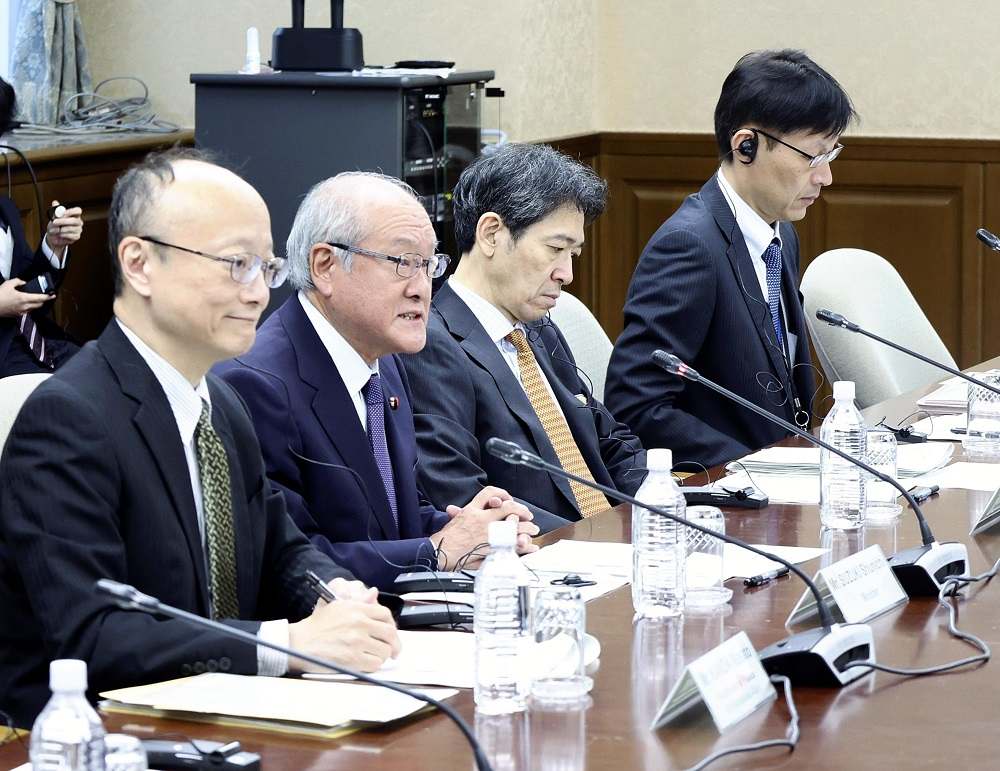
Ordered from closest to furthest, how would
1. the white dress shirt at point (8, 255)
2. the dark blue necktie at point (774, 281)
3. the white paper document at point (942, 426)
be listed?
the white paper document at point (942, 426), the dark blue necktie at point (774, 281), the white dress shirt at point (8, 255)

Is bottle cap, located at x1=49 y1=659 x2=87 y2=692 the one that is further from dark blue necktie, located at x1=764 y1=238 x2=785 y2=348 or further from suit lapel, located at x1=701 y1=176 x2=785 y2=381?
dark blue necktie, located at x1=764 y1=238 x2=785 y2=348

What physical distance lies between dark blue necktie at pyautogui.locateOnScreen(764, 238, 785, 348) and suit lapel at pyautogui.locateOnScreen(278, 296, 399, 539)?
1.57m

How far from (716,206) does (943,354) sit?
3.41ft

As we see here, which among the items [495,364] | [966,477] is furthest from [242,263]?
[966,477]

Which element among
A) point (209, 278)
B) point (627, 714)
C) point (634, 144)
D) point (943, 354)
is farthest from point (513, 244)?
point (634, 144)

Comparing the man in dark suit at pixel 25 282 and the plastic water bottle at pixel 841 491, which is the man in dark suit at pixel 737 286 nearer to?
the plastic water bottle at pixel 841 491

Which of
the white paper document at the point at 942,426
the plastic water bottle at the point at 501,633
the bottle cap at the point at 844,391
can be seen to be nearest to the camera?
the plastic water bottle at the point at 501,633

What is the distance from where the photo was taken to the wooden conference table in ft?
5.20

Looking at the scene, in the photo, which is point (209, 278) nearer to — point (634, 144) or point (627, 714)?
point (627, 714)

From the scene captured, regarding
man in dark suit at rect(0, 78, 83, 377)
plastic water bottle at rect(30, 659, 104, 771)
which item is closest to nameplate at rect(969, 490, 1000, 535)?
plastic water bottle at rect(30, 659, 104, 771)

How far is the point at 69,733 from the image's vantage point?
138 cm

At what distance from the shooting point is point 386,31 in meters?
5.74

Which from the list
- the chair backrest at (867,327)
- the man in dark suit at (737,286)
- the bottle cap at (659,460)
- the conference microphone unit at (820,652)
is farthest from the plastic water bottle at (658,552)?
the chair backrest at (867,327)

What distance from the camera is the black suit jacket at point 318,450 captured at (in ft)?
8.08
